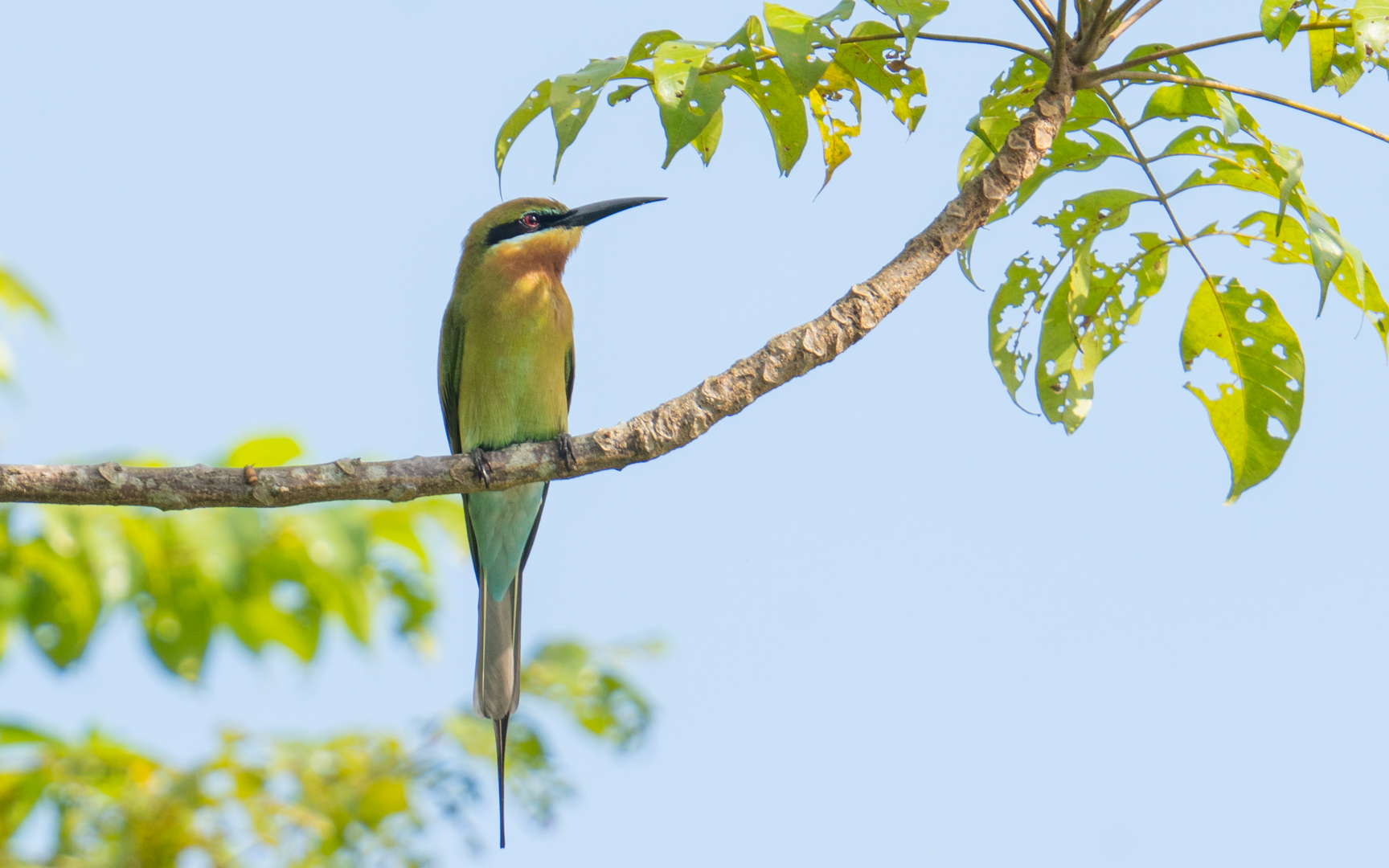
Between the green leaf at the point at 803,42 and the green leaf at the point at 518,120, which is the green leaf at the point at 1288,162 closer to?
the green leaf at the point at 803,42

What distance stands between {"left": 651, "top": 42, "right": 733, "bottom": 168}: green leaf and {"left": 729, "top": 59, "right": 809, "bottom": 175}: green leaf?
35cm

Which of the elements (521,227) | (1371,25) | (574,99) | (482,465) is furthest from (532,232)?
(1371,25)

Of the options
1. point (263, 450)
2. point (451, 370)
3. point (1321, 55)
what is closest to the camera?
point (1321, 55)

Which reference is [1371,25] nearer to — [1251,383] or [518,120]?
[1251,383]

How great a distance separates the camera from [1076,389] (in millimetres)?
2854

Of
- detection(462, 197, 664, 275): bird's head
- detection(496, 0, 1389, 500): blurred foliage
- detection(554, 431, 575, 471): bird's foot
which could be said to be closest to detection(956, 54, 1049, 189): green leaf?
detection(496, 0, 1389, 500): blurred foliage

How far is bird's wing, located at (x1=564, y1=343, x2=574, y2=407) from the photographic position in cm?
457

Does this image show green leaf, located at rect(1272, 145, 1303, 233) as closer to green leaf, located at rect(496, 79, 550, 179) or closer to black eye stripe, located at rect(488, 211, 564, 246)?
green leaf, located at rect(496, 79, 550, 179)

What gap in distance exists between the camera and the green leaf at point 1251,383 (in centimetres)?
255

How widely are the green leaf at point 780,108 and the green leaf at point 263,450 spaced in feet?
5.72

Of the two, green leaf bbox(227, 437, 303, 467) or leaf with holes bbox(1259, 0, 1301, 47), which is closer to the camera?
leaf with holes bbox(1259, 0, 1301, 47)

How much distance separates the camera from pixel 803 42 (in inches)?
81.3

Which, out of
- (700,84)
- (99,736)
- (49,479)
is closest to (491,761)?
(99,736)

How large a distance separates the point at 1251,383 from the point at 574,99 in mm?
1585
